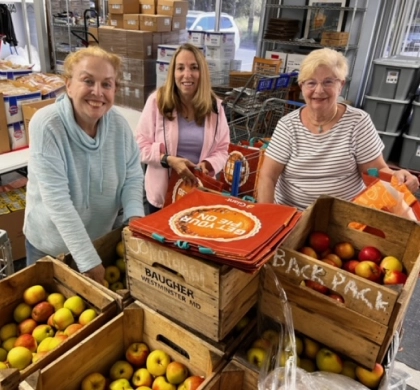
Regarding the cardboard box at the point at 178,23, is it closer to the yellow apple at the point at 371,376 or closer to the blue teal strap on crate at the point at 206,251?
the blue teal strap on crate at the point at 206,251

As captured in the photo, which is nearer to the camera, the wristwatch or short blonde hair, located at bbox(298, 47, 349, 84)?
short blonde hair, located at bbox(298, 47, 349, 84)

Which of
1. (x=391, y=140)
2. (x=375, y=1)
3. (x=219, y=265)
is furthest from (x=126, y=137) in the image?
(x=375, y=1)

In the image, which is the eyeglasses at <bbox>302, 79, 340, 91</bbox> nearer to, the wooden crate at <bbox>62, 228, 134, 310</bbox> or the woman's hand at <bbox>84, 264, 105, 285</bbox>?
the wooden crate at <bbox>62, 228, 134, 310</bbox>

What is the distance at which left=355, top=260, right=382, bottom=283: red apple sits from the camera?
1163 millimetres

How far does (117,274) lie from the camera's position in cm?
141

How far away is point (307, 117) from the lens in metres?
1.73

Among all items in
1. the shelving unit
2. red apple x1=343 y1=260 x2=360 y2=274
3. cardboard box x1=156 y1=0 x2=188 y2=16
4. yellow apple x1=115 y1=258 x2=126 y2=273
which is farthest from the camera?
the shelving unit

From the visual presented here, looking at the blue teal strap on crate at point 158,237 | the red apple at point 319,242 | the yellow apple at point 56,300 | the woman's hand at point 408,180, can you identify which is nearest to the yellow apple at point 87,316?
the yellow apple at point 56,300

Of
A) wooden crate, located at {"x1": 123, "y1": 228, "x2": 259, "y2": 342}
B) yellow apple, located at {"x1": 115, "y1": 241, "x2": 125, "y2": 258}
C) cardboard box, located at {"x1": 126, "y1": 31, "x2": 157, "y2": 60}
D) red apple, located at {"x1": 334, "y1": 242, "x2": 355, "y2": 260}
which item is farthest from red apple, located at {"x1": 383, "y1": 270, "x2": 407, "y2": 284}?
cardboard box, located at {"x1": 126, "y1": 31, "x2": 157, "y2": 60}

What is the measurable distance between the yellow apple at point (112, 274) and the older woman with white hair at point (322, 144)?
73cm

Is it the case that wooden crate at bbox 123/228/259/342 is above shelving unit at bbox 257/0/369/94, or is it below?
below

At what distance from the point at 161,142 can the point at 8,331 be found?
3.86ft

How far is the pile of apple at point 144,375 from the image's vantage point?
106cm

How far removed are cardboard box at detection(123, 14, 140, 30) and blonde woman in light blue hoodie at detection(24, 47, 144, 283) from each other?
3967mm
